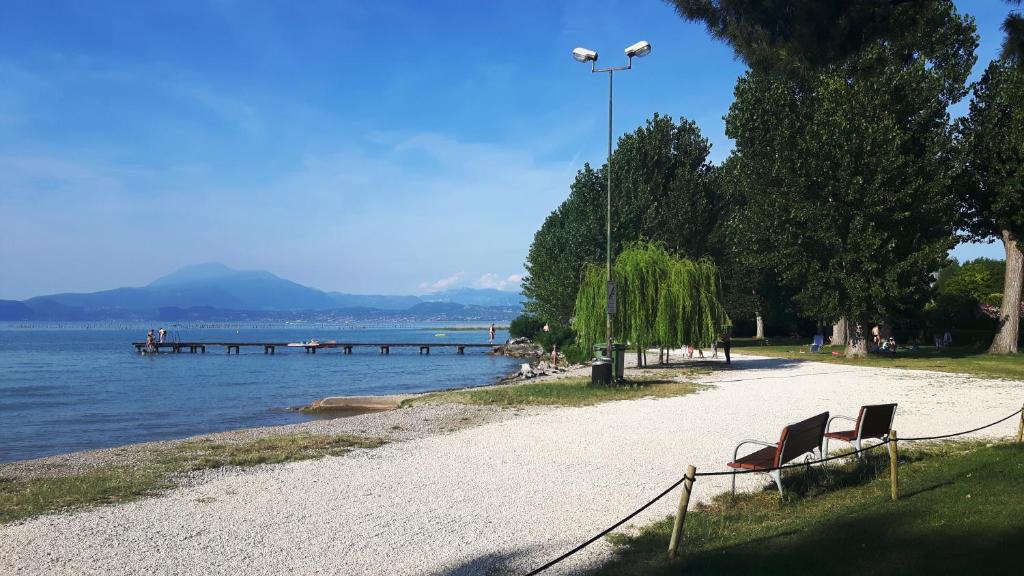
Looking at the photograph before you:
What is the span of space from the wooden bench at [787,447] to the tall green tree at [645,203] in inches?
1544

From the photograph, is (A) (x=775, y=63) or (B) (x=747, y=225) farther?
(B) (x=747, y=225)

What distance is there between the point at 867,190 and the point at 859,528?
30.5 m

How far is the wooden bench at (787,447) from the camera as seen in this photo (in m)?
7.91

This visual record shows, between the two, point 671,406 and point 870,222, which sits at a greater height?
point 870,222

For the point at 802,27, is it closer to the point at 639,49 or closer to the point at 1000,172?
the point at 639,49

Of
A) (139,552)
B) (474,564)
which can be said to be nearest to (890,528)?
(474,564)

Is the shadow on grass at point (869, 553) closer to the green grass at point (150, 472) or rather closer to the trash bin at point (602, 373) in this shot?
the green grass at point (150, 472)

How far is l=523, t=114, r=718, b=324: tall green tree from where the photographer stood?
49625 mm

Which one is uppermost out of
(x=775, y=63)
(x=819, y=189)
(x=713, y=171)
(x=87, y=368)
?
(x=713, y=171)

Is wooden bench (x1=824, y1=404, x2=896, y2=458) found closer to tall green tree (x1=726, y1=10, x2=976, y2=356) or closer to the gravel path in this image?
the gravel path

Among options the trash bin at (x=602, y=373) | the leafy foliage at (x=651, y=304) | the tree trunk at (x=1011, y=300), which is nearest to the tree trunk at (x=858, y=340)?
the tree trunk at (x=1011, y=300)

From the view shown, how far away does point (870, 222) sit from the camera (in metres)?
33.1

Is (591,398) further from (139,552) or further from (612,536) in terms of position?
(139,552)

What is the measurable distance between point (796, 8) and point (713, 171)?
44.7 meters
